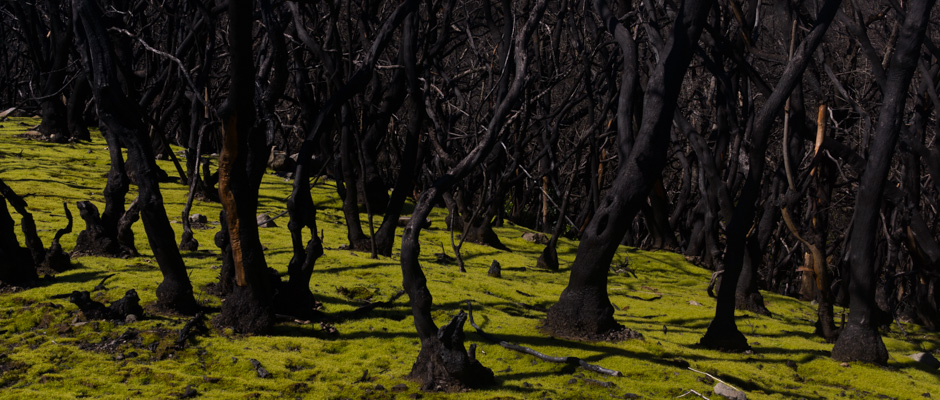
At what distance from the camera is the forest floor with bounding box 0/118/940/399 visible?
4504mm

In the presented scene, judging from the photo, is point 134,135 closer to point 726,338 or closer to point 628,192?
point 628,192

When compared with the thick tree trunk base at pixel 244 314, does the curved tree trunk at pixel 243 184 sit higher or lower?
higher

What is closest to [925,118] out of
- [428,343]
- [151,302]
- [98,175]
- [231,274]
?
[428,343]

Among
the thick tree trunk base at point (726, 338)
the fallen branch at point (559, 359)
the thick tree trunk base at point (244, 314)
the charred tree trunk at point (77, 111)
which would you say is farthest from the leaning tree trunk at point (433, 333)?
the charred tree trunk at point (77, 111)

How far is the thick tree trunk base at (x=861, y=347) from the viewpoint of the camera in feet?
19.9

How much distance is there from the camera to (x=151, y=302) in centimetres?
562

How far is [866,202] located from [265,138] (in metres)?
4.77

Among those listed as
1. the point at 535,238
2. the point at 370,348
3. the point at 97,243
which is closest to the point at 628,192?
the point at 370,348

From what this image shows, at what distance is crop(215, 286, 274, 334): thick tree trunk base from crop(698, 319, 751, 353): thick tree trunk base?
3.59m

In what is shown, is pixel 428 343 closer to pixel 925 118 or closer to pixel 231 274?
pixel 231 274

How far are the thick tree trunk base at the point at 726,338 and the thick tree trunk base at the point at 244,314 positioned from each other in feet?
11.8

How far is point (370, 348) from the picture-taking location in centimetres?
535

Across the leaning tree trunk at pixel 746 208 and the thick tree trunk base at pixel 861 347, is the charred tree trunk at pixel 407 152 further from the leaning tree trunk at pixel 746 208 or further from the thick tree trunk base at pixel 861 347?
the thick tree trunk base at pixel 861 347

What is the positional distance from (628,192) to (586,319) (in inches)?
42.0
